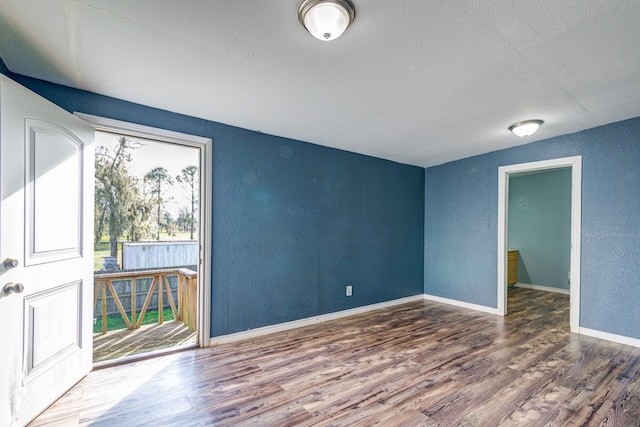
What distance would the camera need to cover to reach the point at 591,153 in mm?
3359

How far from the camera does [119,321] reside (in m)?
4.09

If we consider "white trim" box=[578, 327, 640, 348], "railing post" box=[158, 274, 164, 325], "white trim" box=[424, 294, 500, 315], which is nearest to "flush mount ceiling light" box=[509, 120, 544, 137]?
"white trim" box=[578, 327, 640, 348]

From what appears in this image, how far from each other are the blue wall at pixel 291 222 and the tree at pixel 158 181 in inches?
69.1

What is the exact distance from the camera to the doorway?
9.67 ft

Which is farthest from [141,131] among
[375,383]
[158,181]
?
[375,383]

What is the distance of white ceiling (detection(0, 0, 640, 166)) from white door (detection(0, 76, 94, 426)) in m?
0.45

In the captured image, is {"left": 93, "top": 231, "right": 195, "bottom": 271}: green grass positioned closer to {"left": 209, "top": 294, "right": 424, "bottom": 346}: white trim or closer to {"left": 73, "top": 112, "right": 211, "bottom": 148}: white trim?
{"left": 73, "top": 112, "right": 211, "bottom": 148}: white trim

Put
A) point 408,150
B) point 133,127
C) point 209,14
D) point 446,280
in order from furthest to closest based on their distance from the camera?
point 446,280 < point 408,150 < point 133,127 < point 209,14

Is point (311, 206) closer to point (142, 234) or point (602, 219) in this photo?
point (142, 234)

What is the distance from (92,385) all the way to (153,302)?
238 cm

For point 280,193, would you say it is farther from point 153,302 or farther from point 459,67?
point 153,302

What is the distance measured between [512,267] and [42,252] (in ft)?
23.4

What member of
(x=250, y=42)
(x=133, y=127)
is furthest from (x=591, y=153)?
(x=133, y=127)

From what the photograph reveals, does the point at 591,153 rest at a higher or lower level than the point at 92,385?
higher
